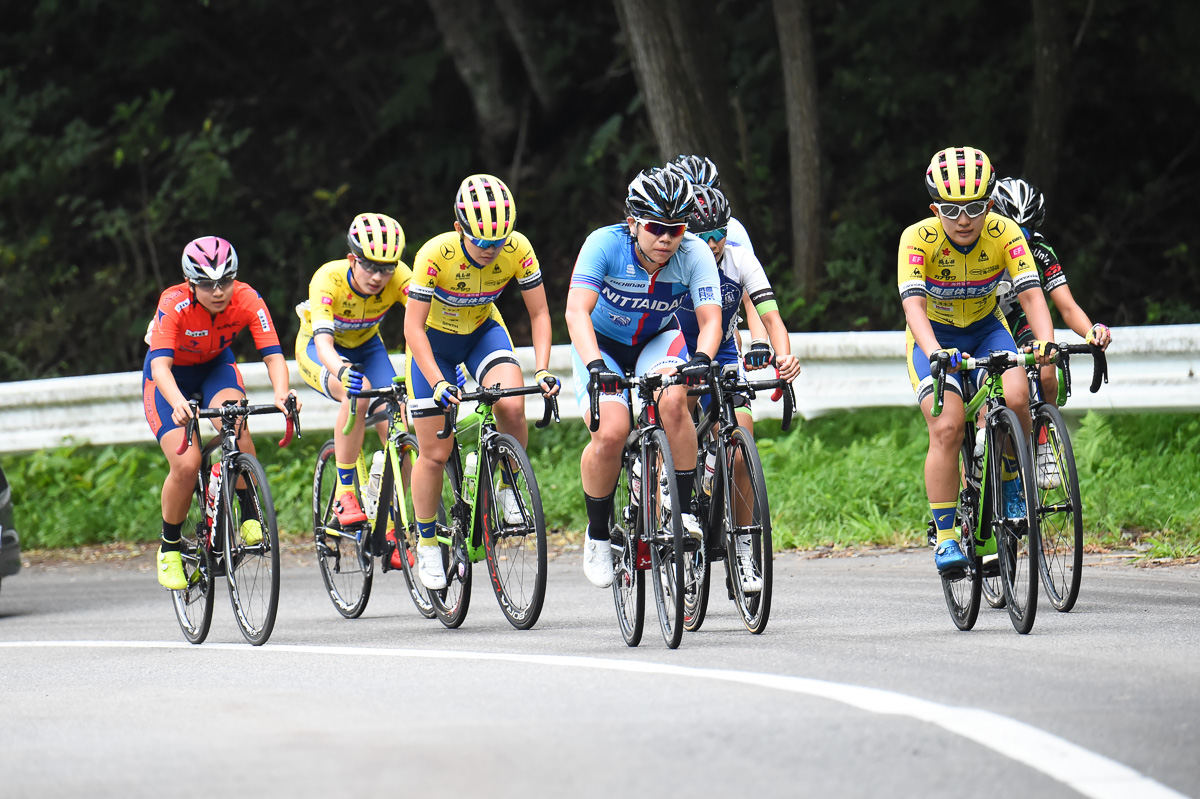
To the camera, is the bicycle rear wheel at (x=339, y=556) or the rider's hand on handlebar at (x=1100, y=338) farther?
the bicycle rear wheel at (x=339, y=556)

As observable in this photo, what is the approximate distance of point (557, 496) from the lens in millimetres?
13305

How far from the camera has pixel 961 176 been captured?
7.91 meters

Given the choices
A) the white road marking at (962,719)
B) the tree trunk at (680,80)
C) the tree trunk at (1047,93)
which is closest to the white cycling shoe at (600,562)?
the white road marking at (962,719)

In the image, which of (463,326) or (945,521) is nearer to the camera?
(945,521)

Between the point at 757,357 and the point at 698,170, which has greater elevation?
the point at 698,170

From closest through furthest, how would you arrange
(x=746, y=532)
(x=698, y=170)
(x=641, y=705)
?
1. (x=641, y=705)
2. (x=746, y=532)
3. (x=698, y=170)

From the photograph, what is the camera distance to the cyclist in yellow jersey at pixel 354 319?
32.6ft

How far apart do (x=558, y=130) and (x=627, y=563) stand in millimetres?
13703

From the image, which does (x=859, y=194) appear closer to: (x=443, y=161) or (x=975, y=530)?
(x=443, y=161)

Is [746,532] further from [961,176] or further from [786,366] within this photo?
[961,176]

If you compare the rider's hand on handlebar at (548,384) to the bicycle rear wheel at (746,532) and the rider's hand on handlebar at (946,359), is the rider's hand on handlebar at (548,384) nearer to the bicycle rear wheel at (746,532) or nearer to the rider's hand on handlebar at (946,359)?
the bicycle rear wheel at (746,532)

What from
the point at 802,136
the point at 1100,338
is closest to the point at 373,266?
the point at 1100,338

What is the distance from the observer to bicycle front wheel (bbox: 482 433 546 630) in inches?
325

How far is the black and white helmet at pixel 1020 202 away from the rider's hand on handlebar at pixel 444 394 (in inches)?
138
